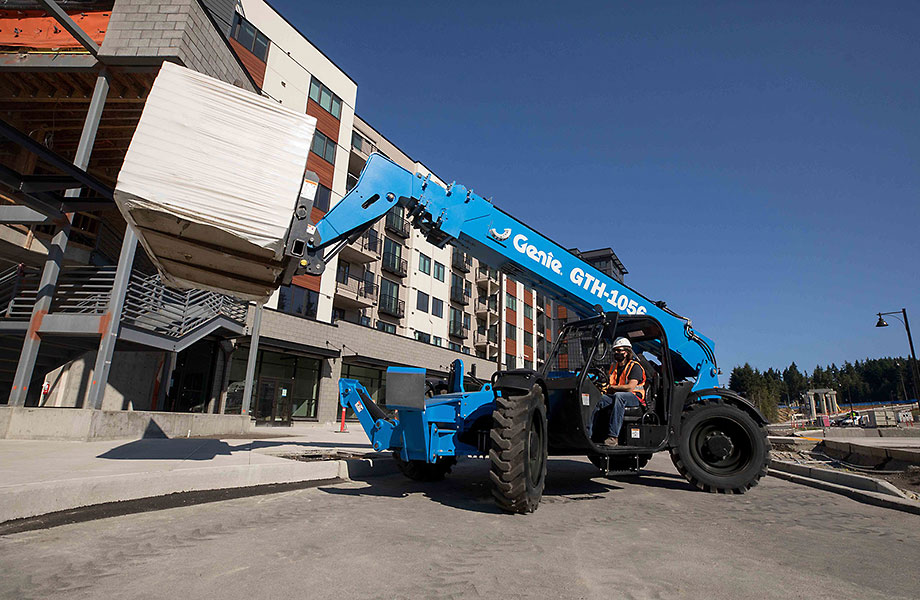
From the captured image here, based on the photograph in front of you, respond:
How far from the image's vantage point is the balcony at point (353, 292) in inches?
1073

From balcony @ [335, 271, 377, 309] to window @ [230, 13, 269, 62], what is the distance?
1198 cm

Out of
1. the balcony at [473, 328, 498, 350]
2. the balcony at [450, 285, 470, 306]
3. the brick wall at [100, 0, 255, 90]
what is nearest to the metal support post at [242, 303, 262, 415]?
the brick wall at [100, 0, 255, 90]

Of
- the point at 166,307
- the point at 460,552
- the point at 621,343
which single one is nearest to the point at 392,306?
the point at 166,307

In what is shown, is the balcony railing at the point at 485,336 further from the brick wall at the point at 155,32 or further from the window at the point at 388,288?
the brick wall at the point at 155,32

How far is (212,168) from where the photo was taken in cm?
419

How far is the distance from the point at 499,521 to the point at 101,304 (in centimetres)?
1274

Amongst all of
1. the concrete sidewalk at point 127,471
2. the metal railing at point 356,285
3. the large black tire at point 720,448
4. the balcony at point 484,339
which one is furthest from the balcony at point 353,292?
the large black tire at point 720,448

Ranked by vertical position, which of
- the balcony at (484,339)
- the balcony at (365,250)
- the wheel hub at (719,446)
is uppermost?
the balcony at (365,250)

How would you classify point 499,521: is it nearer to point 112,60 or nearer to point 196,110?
point 196,110

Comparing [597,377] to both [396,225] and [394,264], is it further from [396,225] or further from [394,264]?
[396,225]

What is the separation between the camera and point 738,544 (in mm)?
4055

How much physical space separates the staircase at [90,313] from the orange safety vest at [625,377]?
1197cm

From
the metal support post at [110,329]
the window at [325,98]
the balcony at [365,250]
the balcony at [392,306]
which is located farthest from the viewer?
the balcony at [392,306]

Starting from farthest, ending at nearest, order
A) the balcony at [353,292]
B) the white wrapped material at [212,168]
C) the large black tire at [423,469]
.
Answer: the balcony at [353,292], the large black tire at [423,469], the white wrapped material at [212,168]
